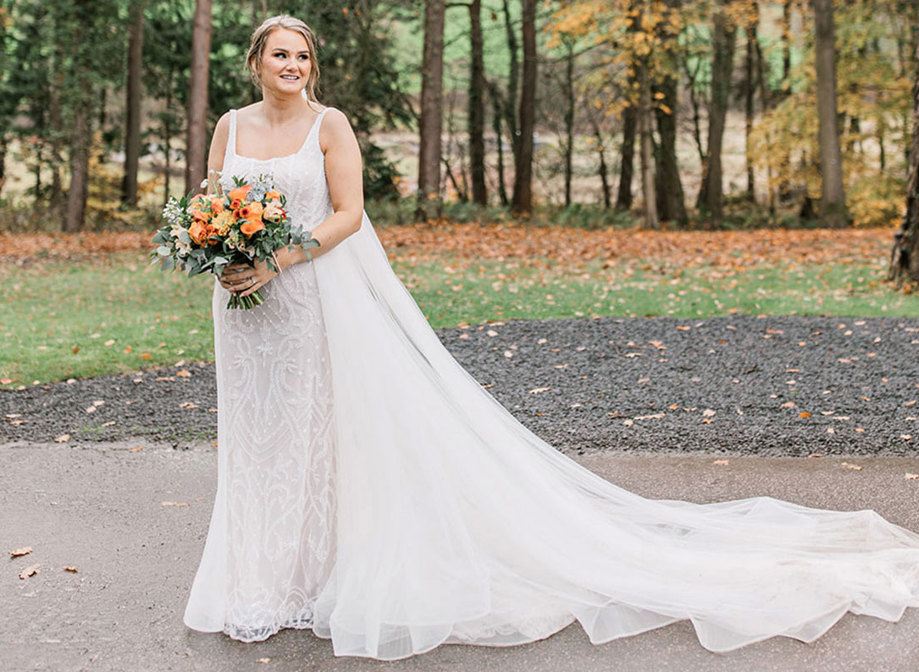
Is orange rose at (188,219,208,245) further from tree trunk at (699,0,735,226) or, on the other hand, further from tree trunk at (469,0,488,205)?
tree trunk at (469,0,488,205)

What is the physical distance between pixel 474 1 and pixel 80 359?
73.2 feet

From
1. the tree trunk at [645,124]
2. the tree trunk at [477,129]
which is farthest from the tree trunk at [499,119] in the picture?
the tree trunk at [645,124]

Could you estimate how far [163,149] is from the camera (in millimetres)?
34312

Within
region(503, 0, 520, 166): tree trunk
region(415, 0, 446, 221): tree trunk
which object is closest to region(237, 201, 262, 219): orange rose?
region(415, 0, 446, 221): tree trunk

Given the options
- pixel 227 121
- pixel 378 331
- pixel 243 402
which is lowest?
pixel 243 402

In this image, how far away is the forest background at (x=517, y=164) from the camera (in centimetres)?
1292

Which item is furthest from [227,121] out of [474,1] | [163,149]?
[163,149]

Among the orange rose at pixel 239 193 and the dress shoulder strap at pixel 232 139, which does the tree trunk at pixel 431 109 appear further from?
the orange rose at pixel 239 193

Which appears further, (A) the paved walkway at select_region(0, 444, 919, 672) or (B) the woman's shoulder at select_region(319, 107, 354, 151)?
(B) the woman's shoulder at select_region(319, 107, 354, 151)

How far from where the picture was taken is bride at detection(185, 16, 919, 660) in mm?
3938

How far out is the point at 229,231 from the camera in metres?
3.68

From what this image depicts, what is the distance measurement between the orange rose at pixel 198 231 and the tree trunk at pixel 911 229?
1087 centimetres

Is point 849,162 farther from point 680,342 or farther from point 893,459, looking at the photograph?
point 893,459

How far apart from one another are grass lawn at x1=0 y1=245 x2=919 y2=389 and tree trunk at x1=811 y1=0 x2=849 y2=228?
317 inches
